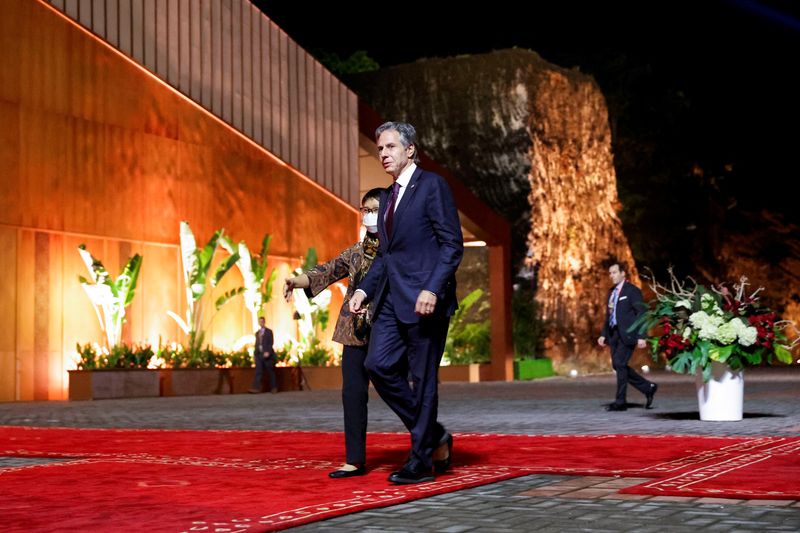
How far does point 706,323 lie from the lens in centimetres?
1155

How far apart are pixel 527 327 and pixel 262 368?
477 inches

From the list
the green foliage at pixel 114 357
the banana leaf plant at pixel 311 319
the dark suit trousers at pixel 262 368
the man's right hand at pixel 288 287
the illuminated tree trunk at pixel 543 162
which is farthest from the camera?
the illuminated tree trunk at pixel 543 162

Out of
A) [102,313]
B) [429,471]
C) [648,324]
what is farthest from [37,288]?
[429,471]

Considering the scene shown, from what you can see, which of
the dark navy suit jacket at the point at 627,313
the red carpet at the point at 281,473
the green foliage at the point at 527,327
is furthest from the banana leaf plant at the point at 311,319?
the red carpet at the point at 281,473

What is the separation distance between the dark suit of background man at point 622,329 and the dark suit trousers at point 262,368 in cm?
1178

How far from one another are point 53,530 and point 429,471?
2251mm

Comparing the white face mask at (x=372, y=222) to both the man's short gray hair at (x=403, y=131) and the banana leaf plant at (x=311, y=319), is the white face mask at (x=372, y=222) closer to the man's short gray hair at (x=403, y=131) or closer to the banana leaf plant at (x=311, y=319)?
the man's short gray hair at (x=403, y=131)

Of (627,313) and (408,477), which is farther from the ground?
(627,313)

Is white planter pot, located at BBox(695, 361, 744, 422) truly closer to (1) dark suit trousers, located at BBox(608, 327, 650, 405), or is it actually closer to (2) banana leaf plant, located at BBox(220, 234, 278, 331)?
(1) dark suit trousers, located at BBox(608, 327, 650, 405)

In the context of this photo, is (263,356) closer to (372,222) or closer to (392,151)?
(372,222)

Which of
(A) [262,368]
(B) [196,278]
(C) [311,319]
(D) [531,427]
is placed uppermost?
(B) [196,278]

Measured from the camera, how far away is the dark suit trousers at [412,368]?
6758 mm

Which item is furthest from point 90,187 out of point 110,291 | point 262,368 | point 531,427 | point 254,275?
point 531,427

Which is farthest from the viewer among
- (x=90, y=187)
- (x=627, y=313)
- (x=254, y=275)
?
(x=254, y=275)
